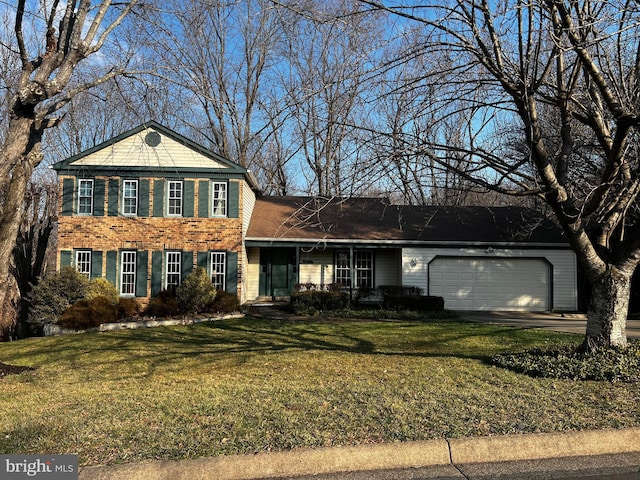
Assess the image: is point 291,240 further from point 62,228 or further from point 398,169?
point 398,169

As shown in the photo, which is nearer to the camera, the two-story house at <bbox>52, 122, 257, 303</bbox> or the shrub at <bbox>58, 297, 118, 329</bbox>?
the shrub at <bbox>58, 297, 118, 329</bbox>

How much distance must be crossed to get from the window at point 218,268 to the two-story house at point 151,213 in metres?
→ 0.04

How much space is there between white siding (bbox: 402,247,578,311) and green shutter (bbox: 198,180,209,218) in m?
7.91

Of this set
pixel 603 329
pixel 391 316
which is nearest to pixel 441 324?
pixel 391 316

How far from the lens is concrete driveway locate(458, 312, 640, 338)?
1294 centimetres

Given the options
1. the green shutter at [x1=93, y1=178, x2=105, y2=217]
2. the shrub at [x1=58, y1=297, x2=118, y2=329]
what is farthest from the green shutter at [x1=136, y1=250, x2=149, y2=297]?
the green shutter at [x1=93, y1=178, x2=105, y2=217]

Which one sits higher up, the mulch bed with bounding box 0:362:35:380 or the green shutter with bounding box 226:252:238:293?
the green shutter with bounding box 226:252:238:293

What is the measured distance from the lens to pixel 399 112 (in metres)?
7.23

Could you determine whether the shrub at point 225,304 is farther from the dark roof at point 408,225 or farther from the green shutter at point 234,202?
the green shutter at point 234,202

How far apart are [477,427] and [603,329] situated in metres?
3.75

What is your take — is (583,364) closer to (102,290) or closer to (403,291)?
(403,291)

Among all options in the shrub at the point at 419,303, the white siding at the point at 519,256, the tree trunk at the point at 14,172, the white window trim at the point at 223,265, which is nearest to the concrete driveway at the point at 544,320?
the shrub at the point at 419,303

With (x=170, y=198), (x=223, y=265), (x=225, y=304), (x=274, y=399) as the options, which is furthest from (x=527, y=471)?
(x=170, y=198)

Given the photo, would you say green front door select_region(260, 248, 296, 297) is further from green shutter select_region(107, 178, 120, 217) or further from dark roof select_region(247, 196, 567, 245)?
green shutter select_region(107, 178, 120, 217)
